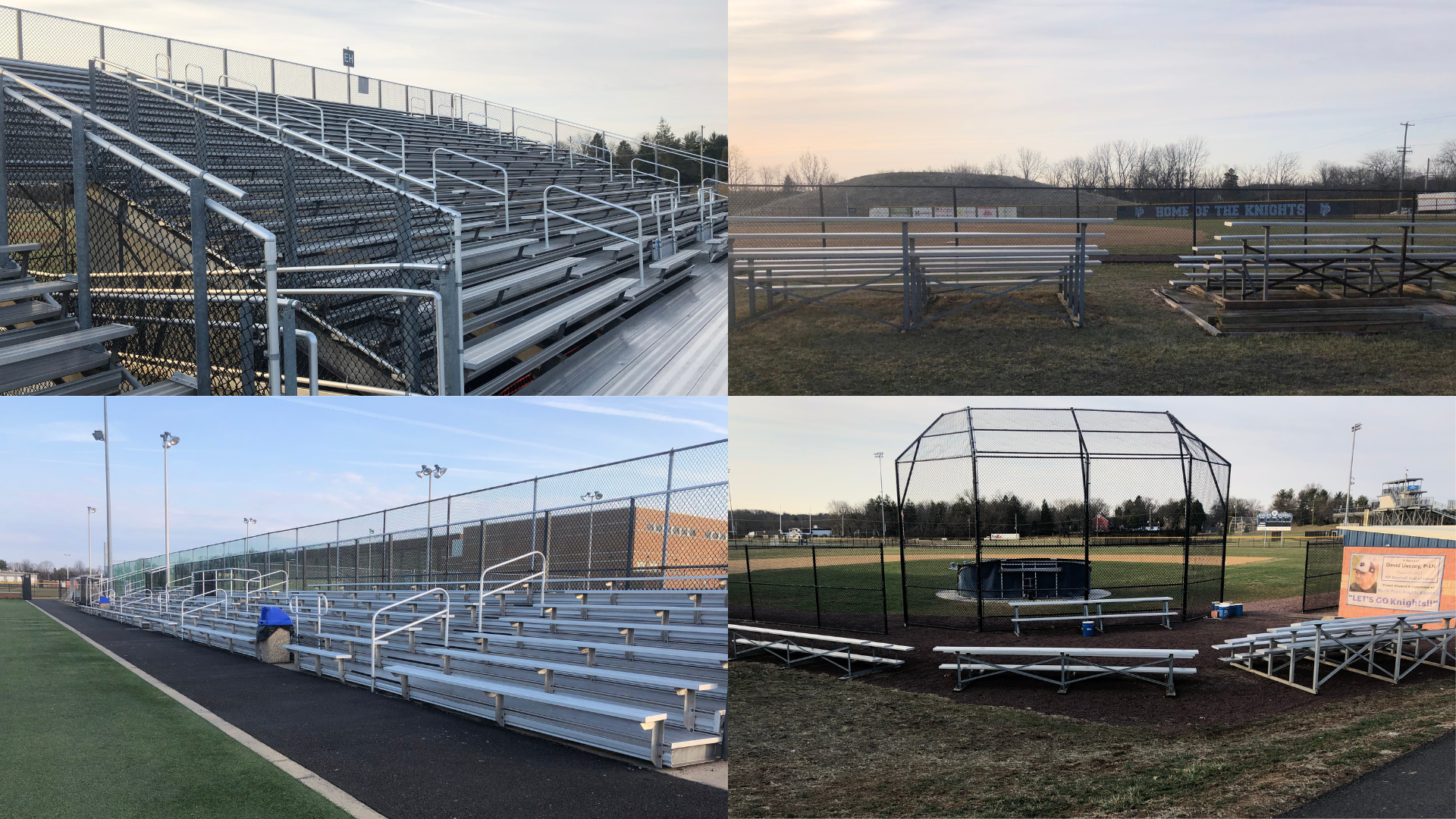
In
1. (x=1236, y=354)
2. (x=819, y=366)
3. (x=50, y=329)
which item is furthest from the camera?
(x=1236, y=354)

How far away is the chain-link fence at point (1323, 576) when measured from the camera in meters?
12.3

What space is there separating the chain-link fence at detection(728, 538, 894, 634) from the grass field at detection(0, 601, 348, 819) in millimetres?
4689

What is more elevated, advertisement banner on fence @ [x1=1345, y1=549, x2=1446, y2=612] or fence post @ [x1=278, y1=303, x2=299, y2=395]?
fence post @ [x1=278, y1=303, x2=299, y2=395]

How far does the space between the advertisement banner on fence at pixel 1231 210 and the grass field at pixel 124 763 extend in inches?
766

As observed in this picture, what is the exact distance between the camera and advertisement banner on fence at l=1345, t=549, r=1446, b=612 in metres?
9.36

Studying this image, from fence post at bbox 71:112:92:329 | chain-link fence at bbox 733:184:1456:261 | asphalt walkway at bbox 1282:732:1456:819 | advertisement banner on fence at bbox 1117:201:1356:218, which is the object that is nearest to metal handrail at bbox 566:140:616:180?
chain-link fence at bbox 733:184:1456:261

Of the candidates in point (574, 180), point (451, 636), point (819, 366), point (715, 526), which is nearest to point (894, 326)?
point (819, 366)

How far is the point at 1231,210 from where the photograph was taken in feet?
67.7

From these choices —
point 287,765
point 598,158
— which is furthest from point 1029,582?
point 598,158

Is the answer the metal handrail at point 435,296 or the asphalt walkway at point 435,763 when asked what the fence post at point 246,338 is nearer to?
the metal handrail at point 435,296

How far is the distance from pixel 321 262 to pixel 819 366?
564cm

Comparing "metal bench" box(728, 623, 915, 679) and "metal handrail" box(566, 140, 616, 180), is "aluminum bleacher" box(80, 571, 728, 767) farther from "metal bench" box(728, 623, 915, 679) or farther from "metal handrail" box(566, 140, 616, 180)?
"metal handrail" box(566, 140, 616, 180)

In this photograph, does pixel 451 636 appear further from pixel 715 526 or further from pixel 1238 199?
pixel 1238 199

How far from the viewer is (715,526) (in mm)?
9398
